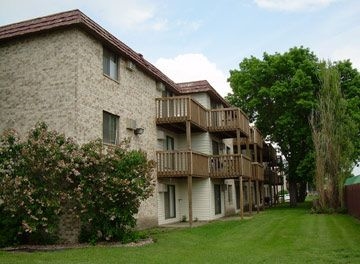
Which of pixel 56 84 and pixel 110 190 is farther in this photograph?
pixel 56 84

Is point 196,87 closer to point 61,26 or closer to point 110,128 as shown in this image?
point 110,128

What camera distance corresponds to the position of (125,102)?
64.1 feet

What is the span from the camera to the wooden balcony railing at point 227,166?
962 inches

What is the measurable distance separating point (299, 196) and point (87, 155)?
36718 millimetres

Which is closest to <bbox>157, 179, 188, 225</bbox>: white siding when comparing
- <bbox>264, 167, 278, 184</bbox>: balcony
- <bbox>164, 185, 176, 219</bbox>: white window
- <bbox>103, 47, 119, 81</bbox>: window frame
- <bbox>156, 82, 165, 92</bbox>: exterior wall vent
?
<bbox>164, 185, 176, 219</bbox>: white window

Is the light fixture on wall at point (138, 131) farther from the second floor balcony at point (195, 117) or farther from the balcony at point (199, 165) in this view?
the second floor balcony at point (195, 117)

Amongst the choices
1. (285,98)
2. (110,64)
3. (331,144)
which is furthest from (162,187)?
(285,98)

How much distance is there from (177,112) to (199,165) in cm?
278

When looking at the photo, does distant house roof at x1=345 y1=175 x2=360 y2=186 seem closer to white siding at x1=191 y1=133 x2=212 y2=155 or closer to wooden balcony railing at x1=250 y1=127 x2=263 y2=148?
wooden balcony railing at x1=250 y1=127 x2=263 y2=148

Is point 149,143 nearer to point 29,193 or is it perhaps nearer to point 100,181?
point 100,181

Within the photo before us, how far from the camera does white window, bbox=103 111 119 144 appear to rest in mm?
17906

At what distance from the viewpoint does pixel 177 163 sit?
21828 mm

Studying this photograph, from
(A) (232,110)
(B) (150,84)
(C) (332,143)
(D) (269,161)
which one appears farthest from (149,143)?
(D) (269,161)

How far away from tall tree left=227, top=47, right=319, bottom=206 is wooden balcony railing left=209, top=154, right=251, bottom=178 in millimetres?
10240
